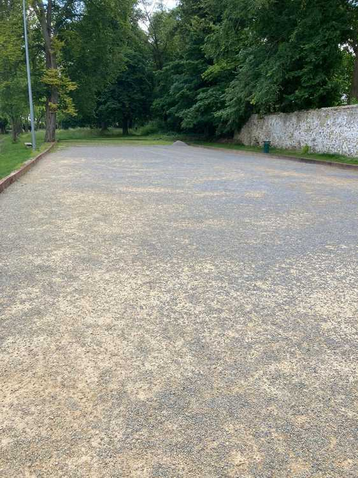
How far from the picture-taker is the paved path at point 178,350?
5.52 ft

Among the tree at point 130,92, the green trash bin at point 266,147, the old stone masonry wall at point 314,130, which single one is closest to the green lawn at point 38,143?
the tree at point 130,92

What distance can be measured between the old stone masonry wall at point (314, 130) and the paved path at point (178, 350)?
464 inches

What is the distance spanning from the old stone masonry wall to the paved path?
38.6ft

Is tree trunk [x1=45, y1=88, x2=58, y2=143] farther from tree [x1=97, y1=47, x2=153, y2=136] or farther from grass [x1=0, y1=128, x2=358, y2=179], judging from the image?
tree [x1=97, y1=47, x2=153, y2=136]

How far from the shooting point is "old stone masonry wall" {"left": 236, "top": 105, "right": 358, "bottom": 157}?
15.7 meters

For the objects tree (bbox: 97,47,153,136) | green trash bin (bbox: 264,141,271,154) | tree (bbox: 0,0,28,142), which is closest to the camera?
green trash bin (bbox: 264,141,271,154)

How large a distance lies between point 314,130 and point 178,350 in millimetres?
17904

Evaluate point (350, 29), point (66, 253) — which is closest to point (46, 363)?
point (66, 253)

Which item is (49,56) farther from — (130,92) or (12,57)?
(130,92)

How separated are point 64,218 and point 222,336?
13.0 feet

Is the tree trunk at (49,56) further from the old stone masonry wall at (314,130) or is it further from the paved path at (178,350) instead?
the paved path at (178,350)

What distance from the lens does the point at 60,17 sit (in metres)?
28.2

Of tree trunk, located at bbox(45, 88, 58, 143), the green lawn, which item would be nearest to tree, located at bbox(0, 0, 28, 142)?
tree trunk, located at bbox(45, 88, 58, 143)

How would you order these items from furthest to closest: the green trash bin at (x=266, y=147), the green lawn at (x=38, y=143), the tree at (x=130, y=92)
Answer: the tree at (x=130, y=92) < the green trash bin at (x=266, y=147) < the green lawn at (x=38, y=143)
